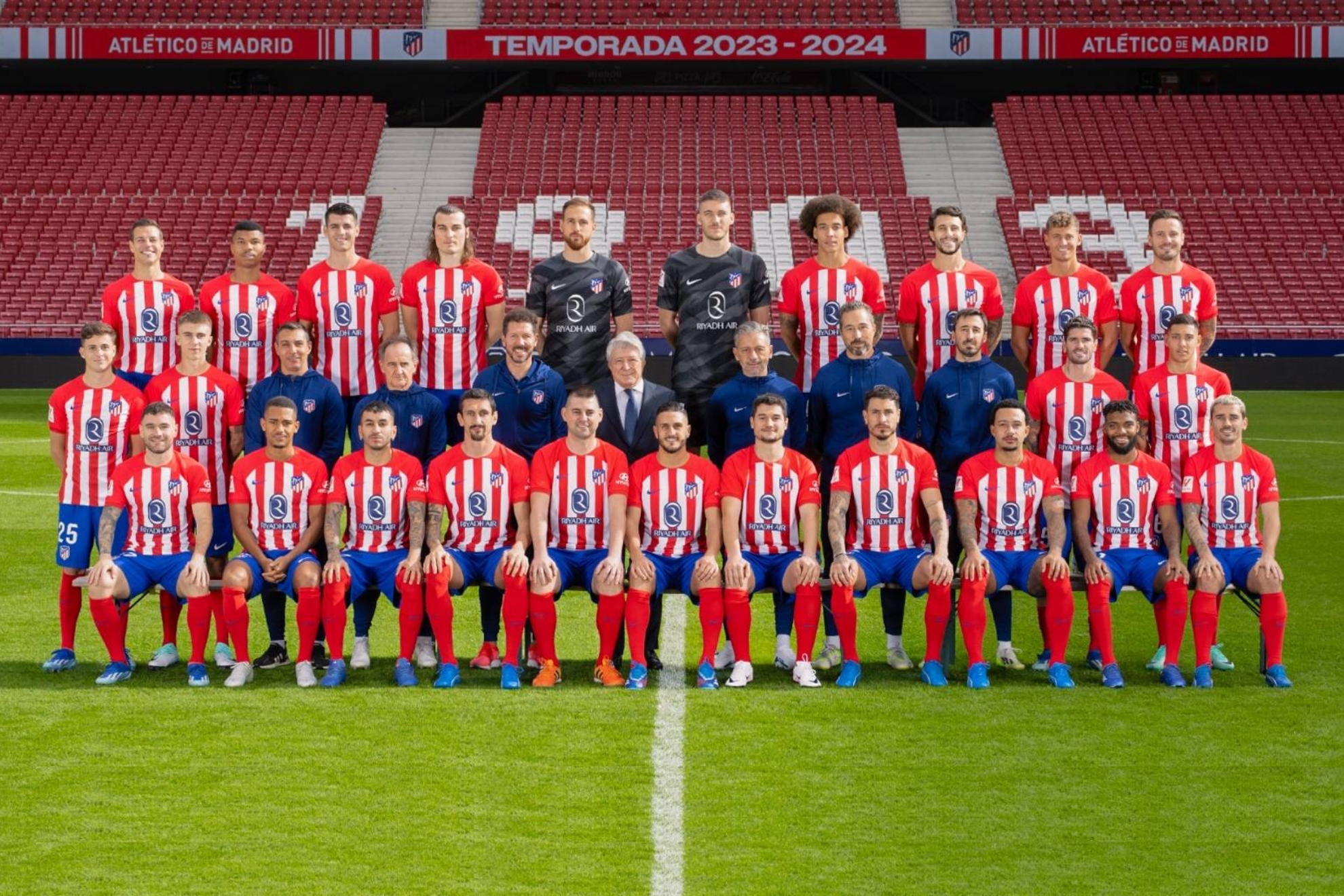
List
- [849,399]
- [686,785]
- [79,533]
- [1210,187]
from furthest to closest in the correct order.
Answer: [1210,187], [849,399], [79,533], [686,785]

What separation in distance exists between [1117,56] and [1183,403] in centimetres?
2261

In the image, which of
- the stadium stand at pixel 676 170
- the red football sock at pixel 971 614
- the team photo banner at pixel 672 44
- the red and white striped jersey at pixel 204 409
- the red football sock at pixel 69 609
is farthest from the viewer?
the team photo banner at pixel 672 44

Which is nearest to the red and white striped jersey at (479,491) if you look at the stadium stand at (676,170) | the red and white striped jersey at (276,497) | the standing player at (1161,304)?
the red and white striped jersey at (276,497)

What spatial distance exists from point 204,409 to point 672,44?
71.8 ft

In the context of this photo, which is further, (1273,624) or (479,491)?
(479,491)

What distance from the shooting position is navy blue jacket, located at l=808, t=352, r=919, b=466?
7.25m

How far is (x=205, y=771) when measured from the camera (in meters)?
5.45

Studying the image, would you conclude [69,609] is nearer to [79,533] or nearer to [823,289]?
[79,533]

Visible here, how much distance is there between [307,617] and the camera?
264 inches

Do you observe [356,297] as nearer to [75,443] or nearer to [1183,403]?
[75,443]

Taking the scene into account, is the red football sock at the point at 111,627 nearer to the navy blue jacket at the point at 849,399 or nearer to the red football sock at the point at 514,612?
the red football sock at the point at 514,612

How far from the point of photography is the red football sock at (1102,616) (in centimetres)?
665

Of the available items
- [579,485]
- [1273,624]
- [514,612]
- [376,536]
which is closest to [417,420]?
[376,536]

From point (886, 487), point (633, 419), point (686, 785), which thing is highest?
point (633, 419)
